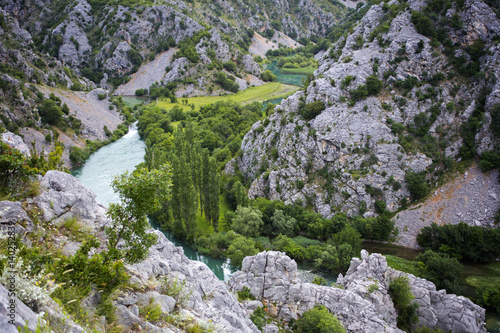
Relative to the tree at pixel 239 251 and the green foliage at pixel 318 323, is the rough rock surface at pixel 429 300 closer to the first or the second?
the green foliage at pixel 318 323

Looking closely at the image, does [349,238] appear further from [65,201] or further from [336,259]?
[65,201]

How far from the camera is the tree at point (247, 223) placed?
53906 millimetres

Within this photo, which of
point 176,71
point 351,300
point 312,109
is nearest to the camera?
point 351,300

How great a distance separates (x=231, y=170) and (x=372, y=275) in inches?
1796

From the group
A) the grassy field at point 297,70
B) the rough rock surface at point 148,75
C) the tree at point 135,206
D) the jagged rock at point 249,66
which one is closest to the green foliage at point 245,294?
the tree at point 135,206

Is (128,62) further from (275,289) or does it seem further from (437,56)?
(275,289)

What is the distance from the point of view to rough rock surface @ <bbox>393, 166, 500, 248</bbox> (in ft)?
171

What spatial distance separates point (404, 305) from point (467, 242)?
70.2ft

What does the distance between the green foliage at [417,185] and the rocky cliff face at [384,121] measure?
1040mm

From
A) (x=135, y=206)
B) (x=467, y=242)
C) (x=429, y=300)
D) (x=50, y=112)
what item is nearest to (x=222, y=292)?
(x=135, y=206)

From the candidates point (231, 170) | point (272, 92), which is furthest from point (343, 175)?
point (272, 92)

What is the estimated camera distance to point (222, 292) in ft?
68.8

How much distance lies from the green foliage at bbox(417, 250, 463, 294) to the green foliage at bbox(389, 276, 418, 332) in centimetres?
950

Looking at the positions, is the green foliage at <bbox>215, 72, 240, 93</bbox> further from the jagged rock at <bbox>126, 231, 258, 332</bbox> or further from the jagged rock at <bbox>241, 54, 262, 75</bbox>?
the jagged rock at <bbox>126, 231, 258, 332</bbox>
